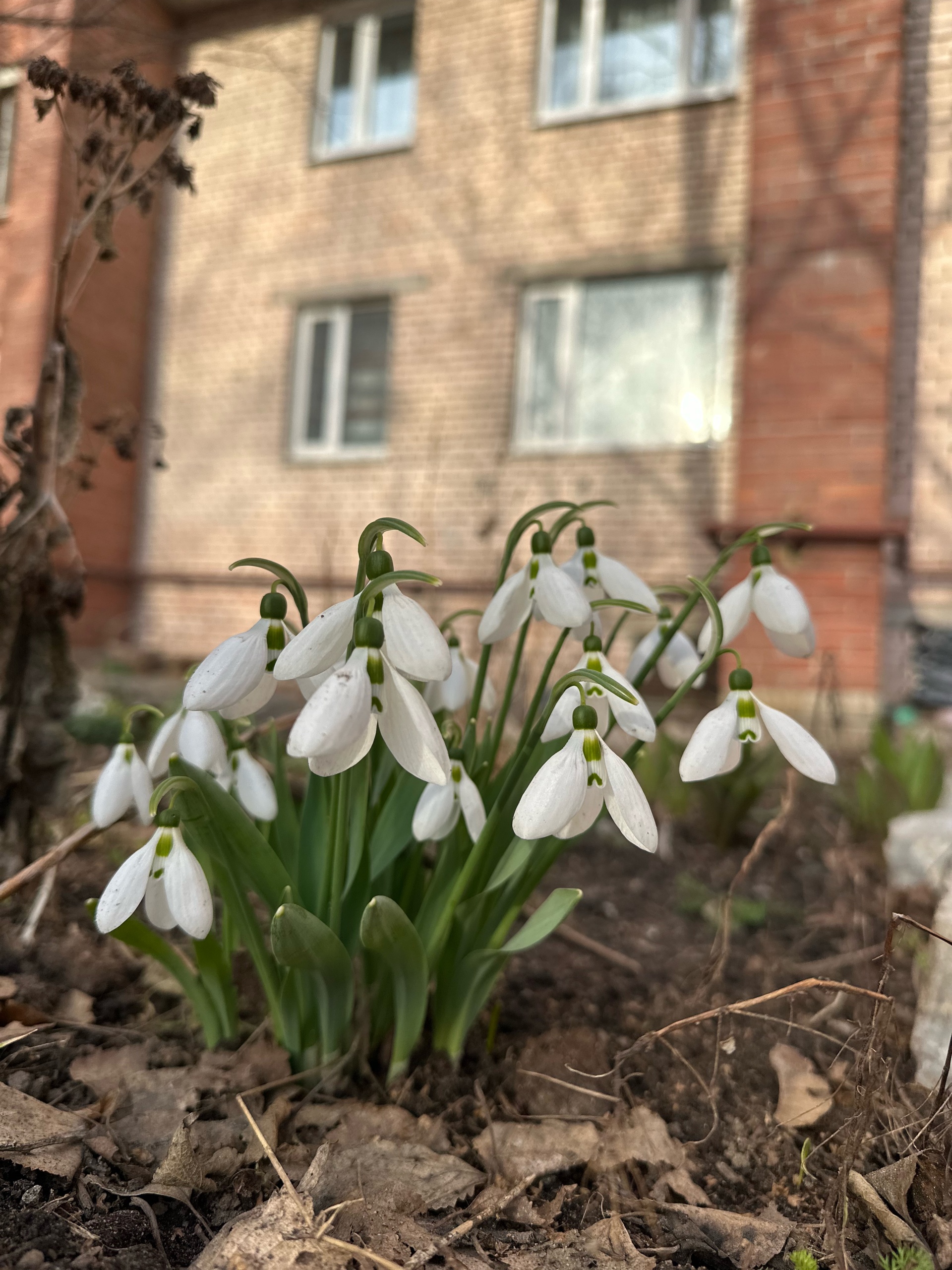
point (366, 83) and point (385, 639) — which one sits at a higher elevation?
point (366, 83)

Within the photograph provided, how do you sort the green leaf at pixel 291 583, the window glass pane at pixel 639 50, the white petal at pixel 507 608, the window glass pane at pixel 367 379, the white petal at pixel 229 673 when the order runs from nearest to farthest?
the white petal at pixel 229 673 < the green leaf at pixel 291 583 < the white petal at pixel 507 608 < the window glass pane at pixel 639 50 < the window glass pane at pixel 367 379

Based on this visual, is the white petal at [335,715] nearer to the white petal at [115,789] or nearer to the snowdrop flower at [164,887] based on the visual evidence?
the snowdrop flower at [164,887]

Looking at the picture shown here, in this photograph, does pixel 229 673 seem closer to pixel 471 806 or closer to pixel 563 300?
pixel 471 806

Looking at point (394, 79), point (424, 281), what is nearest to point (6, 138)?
point (424, 281)

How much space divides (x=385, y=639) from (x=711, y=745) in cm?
42

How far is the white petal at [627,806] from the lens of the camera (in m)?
0.97

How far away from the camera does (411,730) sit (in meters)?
0.90

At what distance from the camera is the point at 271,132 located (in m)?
7.54

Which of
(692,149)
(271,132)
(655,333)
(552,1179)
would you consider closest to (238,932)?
(552,1179)

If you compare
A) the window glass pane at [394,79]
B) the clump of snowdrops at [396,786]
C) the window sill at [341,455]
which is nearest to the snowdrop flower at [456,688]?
the clump of snowdrops at [396,786]

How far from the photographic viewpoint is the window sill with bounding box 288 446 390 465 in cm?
701

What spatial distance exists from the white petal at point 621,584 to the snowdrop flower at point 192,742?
58 cm

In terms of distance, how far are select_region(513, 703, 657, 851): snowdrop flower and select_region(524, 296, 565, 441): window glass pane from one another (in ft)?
18.7

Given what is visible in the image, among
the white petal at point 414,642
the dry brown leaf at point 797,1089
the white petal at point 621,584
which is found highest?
the white petal at point 621,584
